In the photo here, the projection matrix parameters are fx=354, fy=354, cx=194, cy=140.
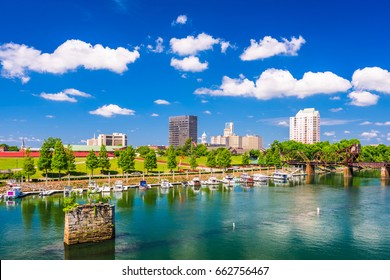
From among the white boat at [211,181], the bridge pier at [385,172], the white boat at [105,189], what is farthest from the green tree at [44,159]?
the bridge pier at [385,172]

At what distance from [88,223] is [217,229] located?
1887 centimetres

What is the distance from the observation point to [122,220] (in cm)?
5734

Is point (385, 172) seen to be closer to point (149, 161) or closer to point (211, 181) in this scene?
point (211, 181)

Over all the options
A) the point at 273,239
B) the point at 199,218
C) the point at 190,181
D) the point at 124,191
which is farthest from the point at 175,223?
the point at 190,181

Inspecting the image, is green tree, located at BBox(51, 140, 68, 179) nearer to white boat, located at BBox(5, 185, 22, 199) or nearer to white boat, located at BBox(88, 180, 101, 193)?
white boat, located at BBox(88, 180, 101, 193)

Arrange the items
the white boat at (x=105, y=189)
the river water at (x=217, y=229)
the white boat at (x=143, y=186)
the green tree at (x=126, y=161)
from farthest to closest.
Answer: the green tree at (x=126, y=161), the white boat at (x=143, y=186), the white boat at (x=105, y=189), the river water at (x=217, y=229)

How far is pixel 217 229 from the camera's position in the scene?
5144 cm

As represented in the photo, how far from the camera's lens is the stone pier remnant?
40562 mm

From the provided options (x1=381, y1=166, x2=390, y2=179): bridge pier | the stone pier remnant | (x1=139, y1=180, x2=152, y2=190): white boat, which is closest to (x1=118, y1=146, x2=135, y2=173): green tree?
(x1=139, y1=180, x2=152, y2=190): white boat

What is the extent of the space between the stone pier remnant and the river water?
104 centimetres

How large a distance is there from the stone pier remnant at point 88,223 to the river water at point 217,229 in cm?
104

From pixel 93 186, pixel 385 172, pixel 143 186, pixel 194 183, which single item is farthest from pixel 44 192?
pixel 385 172

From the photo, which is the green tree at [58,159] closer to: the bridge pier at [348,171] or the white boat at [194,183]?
the white boat at [194,183]

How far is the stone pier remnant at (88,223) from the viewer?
4056 cm
